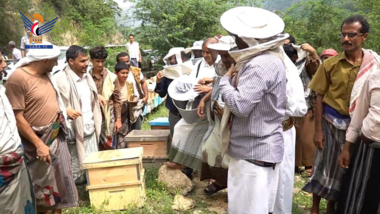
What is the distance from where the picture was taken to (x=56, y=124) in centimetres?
325

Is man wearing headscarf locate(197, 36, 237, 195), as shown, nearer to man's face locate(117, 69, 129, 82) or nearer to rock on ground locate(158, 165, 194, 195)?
rock on ground locate(158, 165, 194, 195)

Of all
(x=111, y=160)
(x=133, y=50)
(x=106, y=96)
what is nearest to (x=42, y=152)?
(x=111, y=160)

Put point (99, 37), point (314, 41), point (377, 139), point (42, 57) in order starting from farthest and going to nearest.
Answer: point (314, 41), point (99, 37), point (42, 57), point (377, 139)

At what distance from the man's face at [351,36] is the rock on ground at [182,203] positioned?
2.41m

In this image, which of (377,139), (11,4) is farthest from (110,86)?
(11,4)

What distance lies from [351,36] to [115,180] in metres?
2.89

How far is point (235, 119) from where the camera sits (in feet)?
7.64

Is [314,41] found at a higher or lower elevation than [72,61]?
lower

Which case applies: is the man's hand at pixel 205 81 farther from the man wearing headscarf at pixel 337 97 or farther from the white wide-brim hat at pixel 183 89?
the man wearing headscarf at pixel 337 97

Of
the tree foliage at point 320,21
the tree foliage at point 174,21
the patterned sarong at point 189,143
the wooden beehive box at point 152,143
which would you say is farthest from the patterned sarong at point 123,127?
the tree foliage at point 320,21

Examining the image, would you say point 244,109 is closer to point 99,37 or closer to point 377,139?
point 377,139

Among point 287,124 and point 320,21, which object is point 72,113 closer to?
point 287,124

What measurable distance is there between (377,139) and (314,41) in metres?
13.4

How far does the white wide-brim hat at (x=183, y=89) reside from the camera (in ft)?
12.7
